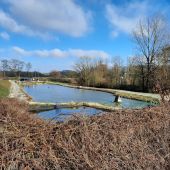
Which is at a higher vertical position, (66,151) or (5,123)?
(5,123)

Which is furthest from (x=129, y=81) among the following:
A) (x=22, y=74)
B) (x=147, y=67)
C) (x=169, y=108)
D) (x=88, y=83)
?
(x=22, y=74)

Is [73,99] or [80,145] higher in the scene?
[80,145]

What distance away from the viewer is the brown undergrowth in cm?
342

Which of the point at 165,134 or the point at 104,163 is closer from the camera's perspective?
the point at 104,163

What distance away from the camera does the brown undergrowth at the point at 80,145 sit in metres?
3.42

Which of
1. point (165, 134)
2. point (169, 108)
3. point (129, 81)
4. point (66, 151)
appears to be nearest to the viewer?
point (66, 151)

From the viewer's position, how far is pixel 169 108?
6254 mm

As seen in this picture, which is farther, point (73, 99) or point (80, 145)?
point (73, 99)

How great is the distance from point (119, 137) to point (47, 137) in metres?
1.05

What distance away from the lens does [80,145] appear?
12.2ft

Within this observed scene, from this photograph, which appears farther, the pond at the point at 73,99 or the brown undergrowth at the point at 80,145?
the pond at the point at 73,99

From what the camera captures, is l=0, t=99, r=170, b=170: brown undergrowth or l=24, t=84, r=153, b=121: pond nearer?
l=0, t=99, r=170, b=170: brown undergrowth

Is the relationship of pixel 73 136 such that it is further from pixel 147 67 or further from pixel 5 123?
pixel 147 67

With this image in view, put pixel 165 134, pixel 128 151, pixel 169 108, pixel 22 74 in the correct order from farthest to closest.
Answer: pixel 22 74, pixel 169 108, pixel 165 134, pixel 128 151
